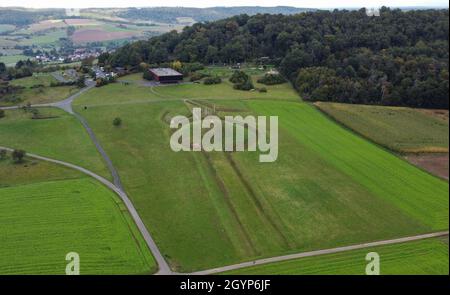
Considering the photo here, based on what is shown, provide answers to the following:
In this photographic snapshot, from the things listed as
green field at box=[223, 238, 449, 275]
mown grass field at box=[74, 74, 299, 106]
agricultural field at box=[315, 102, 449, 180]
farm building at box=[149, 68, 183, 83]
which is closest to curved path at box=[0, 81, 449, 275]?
green field at box=[223, 238, 449, 275]

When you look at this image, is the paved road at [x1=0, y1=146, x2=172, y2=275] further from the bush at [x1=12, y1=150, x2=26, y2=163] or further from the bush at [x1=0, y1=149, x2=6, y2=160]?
the bush at [x1=0, y1=149, x2=6, y2=160]

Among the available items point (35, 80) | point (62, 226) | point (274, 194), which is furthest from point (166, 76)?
point (62, 226)

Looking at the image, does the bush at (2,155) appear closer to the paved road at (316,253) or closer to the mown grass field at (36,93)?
the mown grass field at (36,93)

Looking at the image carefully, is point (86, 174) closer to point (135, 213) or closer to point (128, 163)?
point (128, 163)

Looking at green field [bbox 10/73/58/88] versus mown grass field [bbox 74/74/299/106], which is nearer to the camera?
mown grass field [bbox 74/74/299/106]
